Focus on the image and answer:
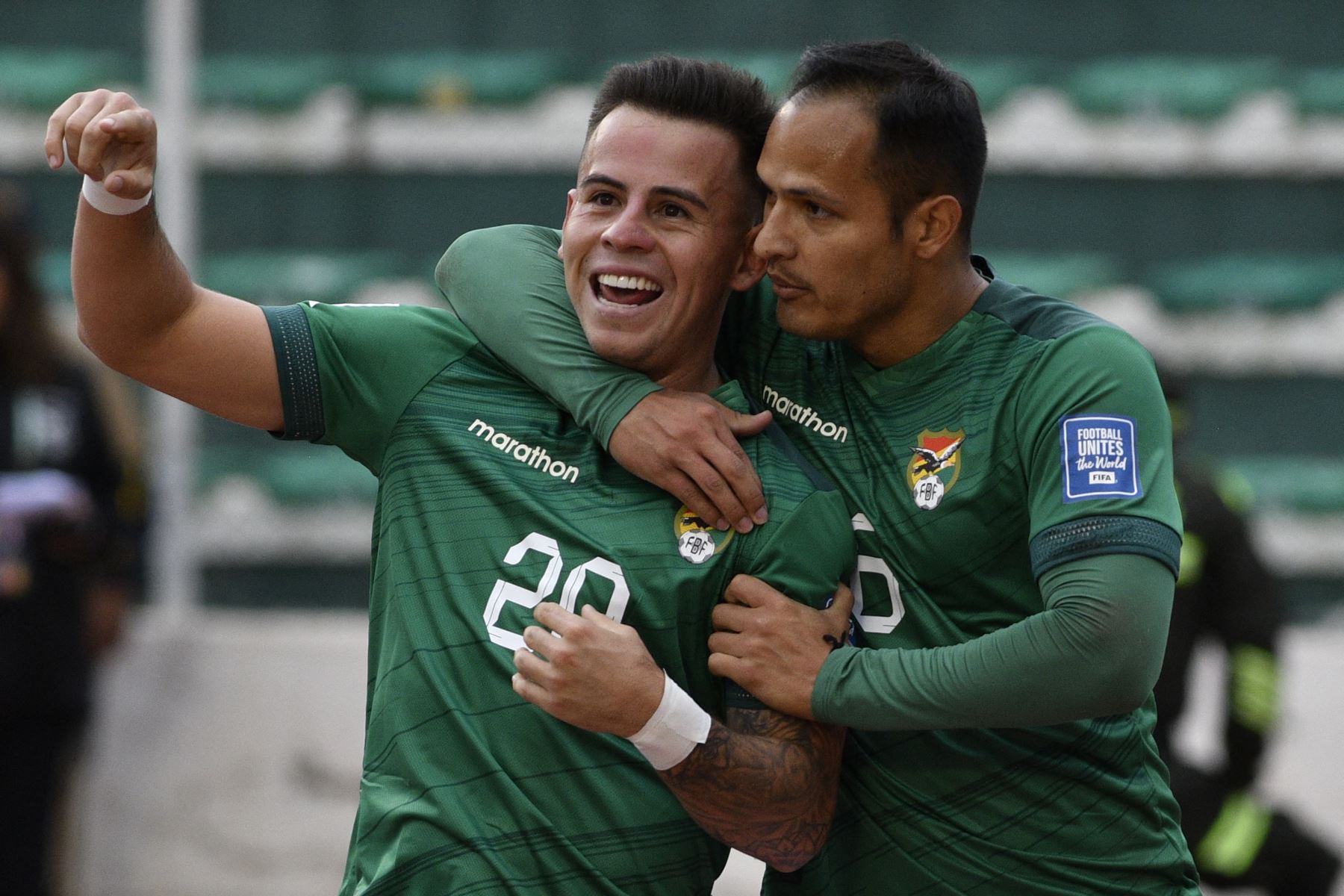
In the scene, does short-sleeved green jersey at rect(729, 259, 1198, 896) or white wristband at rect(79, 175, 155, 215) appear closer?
white wristband at rect(79, 175, 155, 215)

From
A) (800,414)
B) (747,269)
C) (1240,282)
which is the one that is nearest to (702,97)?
(747,269)

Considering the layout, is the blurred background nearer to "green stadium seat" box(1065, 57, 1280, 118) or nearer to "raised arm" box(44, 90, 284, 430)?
"green stadium seat" box(1065, 57, 1280, 118)

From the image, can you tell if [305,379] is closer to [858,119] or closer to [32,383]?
[858,119]

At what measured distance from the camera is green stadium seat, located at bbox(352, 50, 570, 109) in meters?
6.11

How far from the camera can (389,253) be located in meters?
6.18

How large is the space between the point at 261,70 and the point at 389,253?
2.58 ft

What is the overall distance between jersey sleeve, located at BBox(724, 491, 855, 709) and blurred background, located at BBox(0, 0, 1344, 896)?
3.72 metres

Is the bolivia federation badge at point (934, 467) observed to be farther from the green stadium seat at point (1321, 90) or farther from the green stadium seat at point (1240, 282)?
the green stadium seat at point (1321, 90)

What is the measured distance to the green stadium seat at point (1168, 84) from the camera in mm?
6082

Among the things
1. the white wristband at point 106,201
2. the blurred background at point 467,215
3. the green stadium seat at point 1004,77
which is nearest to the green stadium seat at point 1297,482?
the blurred background at point 467,215

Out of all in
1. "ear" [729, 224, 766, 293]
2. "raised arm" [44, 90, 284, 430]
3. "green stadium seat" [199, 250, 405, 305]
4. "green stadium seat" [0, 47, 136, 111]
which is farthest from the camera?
"green stadium seat" [199, 250, 405, 305]

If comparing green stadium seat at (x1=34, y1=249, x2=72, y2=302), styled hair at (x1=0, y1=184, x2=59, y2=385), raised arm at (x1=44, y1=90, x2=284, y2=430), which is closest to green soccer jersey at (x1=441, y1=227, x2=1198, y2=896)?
raised arm at (x1=44, y1=90, x2=284, y2=430)

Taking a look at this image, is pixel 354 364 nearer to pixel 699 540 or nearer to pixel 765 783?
pixel 699 540

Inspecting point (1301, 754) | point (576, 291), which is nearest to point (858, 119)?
point (576, 291)
